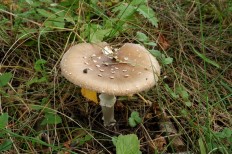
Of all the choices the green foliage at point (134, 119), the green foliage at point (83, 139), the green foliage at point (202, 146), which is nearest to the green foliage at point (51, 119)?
the green foliage at point (83, 139)

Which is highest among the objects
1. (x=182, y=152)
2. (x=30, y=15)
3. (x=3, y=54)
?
(x=30, y=15)

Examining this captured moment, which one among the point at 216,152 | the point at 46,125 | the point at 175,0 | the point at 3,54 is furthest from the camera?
the point at 175,0

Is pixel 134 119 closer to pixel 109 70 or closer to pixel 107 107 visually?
pixel 107 107

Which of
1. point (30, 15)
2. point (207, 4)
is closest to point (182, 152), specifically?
point (30, 15)

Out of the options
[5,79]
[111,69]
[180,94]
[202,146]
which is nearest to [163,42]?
[180,94]

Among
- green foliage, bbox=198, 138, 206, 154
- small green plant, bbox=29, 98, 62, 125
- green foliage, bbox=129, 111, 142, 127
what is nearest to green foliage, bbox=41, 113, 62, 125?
small green plant, bbox=29, 98, 62, 125

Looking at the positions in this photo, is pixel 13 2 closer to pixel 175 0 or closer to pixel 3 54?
pixel 3 54

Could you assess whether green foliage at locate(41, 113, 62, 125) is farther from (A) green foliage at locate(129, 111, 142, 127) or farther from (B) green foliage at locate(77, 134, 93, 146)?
(A) green foliage at locate(129, 111, 142, 127)
